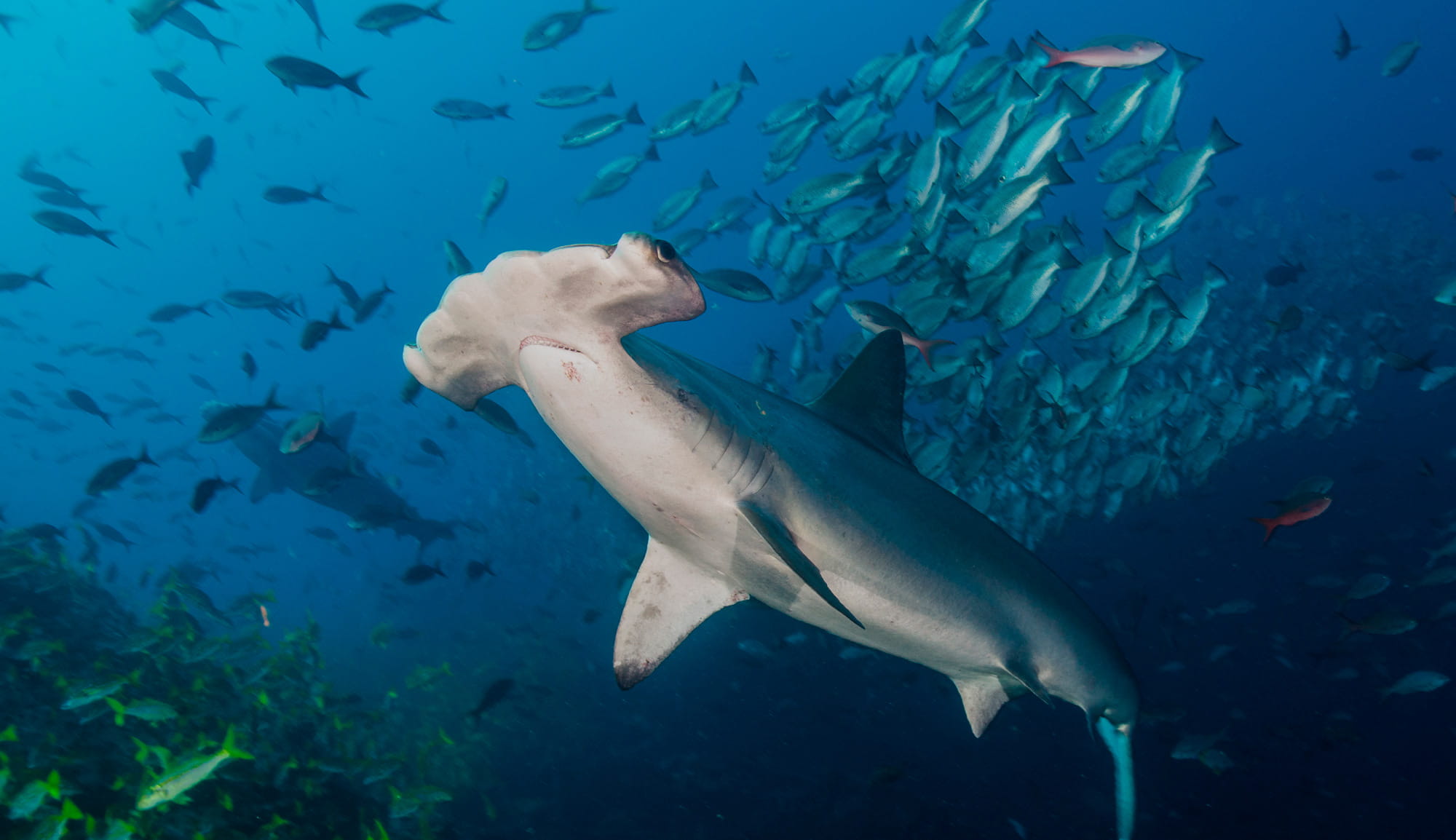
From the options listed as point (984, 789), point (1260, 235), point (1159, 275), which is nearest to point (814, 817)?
point (984, 789)

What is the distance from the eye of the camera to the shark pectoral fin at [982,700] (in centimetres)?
332

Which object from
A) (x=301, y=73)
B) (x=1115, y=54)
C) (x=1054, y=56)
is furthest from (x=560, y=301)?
(x=301, y=73)

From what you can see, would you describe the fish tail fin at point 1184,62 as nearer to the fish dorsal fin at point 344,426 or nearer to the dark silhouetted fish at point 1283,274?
the dark silhouetted fish at point 1283,274

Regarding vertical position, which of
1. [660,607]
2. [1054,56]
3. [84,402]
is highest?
[1054,56]

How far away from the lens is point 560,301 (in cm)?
173

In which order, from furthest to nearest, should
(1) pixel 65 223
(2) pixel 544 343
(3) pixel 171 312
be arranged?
1. (3) pixel 171 312
2. (1) pixel 65 223
3. (2) pixel 544 343

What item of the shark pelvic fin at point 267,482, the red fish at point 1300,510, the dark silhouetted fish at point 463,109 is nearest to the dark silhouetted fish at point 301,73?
the dark silhouetted fish at point 463,109

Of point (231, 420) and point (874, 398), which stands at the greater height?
point (874, 398)

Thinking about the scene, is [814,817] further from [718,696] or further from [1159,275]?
[1159,275]

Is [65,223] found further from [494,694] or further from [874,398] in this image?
[874,398]

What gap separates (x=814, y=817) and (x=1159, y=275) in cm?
748

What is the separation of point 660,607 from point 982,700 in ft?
6.13

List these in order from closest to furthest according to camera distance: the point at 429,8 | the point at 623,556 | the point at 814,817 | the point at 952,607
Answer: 1. the point at 952,607
2. the point at 814,817
3. the point at 429,8
4. the point at 623,556

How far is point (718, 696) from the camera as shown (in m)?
11.2
